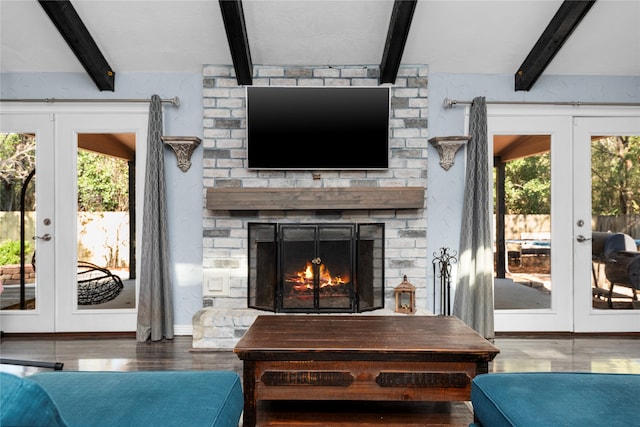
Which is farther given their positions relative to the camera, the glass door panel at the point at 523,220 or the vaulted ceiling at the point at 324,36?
the glass door panel at the point at 523,220

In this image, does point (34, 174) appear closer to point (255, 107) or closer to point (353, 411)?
point (255, 107)

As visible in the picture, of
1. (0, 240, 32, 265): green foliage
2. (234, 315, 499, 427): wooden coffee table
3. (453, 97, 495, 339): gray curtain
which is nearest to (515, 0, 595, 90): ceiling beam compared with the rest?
(453, 97, 495, 339): gray curtain

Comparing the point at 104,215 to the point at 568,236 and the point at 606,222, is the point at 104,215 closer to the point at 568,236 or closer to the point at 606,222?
the point at 568,236

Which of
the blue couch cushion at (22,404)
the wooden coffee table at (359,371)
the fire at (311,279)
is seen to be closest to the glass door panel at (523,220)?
the fire at (311,279)

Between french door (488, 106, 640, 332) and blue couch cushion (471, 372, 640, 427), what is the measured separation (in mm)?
2413

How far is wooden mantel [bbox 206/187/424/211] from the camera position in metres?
3.58

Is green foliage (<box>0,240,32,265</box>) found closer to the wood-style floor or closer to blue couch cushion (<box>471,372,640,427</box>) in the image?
the wood-style floor

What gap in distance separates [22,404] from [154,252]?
299 centimetres

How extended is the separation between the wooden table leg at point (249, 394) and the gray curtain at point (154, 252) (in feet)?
6.15

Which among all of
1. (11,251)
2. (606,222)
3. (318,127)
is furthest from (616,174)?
(11,251)

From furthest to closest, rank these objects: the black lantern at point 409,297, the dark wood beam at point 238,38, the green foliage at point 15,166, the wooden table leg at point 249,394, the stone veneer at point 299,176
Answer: the green foliage at point 15,166
the stone veneer at point 299,176
the black lantern at point 409,297
the dark wood beam at point 238,38
the wooden table leg at point 249,394

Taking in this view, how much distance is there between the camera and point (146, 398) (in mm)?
1388

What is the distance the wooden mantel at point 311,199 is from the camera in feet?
11.7

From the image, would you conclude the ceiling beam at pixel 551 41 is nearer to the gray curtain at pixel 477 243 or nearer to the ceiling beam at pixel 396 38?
the gray curtain at pixel 477 243
